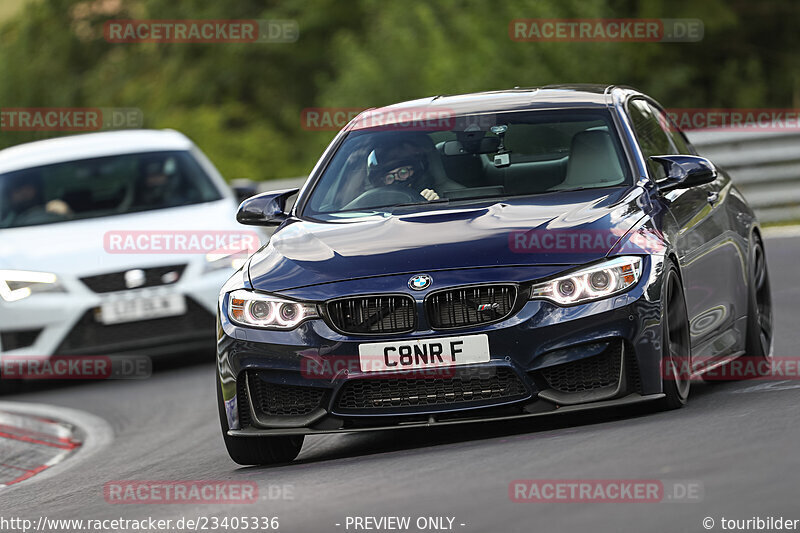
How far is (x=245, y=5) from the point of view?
49.2 metres

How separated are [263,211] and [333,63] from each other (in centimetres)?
3673

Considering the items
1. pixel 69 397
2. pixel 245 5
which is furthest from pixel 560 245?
pixel 245 5

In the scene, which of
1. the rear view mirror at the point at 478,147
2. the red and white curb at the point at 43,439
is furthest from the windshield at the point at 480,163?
the red and white curb at the point at 43,439

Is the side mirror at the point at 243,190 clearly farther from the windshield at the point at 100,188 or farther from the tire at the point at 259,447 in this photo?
the tire at the point at 259,447

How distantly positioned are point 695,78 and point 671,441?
3261cm

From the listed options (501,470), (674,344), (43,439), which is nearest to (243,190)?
(43,439)

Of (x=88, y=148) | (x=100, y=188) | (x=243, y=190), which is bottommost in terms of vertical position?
(x=243, y=190)

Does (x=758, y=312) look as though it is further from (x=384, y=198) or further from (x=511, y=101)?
(x=384, y=198)

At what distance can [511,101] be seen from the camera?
8.32 metres

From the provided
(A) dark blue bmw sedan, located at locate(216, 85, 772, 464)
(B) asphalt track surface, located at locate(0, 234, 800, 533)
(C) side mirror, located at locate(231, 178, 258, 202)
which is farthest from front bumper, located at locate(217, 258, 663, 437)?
(C) side mirror, located at locate(231, 178, 258, 202)

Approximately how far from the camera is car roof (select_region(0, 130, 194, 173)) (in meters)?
13.7

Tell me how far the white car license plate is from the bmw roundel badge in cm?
Result: 561

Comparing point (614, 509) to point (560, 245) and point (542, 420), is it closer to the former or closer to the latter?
point (560, 245)

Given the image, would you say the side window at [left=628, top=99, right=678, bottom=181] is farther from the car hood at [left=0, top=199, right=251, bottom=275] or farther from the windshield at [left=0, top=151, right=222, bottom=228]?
the windshield at [left=0, top=151, right=222, bottom=228]
